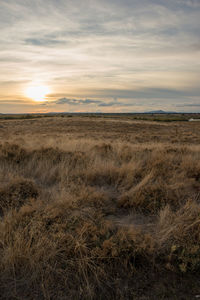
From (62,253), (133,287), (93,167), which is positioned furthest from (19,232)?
(93,167)

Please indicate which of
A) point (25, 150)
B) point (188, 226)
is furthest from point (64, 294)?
point (25, 150)

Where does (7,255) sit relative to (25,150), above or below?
below

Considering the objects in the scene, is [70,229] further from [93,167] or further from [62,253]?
[93,167]

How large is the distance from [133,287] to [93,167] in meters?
4.06

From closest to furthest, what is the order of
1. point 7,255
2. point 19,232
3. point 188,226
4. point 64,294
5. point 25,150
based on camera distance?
point 64,294
point 7,255
point 19,232
point 188,226
point 25,150

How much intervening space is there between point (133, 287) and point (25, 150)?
6.68 metres

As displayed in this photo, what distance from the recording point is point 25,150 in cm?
808

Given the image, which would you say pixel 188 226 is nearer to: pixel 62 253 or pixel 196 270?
pixel 196 270

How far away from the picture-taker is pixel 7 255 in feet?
8.89

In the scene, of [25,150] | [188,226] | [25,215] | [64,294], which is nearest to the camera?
[64,294]

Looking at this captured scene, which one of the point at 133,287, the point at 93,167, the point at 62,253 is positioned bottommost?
the point at 133,287

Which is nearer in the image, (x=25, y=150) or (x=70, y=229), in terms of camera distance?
(x=70, y=229)

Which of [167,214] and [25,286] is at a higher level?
[167,214]

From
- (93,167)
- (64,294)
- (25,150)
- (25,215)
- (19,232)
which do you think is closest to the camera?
(64,294)
